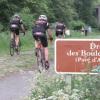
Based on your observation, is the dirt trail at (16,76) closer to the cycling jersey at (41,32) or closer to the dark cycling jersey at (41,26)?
the cycling jersey at (41,32)

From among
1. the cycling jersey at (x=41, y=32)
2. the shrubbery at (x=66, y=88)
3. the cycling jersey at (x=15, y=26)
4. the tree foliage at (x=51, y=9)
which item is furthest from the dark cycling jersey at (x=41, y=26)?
Answer: the tree foliage at (x=51, y=9)

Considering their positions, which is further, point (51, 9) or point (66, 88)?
point (51, 9)

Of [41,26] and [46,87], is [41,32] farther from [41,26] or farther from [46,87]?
[46,87]

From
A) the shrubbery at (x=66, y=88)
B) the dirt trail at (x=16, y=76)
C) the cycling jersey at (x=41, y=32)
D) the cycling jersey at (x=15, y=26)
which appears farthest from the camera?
the cycling jersey at (x=15, y=26)

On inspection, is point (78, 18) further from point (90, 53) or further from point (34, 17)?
point (90, 53)

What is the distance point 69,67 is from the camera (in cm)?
811

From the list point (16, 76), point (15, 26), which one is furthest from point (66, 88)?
point (15, 26)

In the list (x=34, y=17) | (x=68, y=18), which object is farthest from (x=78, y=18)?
(x=34, y=17)

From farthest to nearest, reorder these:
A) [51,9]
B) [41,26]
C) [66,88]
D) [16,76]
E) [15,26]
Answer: [51,9] → [15,26] → [41,26] → [16,76] → [66,88]

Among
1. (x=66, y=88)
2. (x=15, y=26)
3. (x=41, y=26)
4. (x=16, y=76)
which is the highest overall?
(x=66, y=88)

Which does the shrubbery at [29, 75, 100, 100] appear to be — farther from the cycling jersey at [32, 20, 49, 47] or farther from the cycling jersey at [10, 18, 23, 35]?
the cycling jersey at [10, 18, 23, 35]

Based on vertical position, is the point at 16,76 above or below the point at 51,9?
above

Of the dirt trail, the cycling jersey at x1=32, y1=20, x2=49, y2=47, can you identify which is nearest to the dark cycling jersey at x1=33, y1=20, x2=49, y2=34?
the cycling jersey at x1=32, y1=20, x2=49, y2=47

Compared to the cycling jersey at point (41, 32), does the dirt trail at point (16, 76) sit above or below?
below
